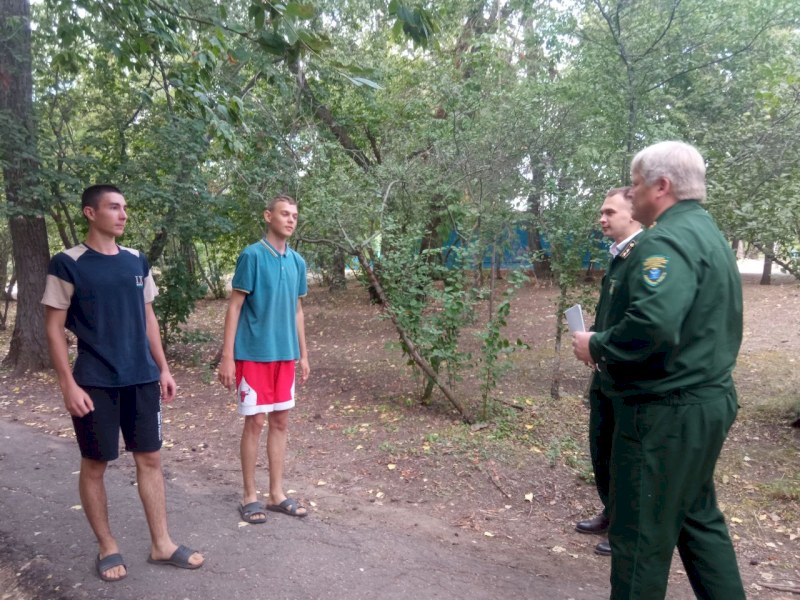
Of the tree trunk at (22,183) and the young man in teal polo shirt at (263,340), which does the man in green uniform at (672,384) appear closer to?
the young man in teal polo shirt at (263,340)

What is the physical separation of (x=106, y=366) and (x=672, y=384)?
8.59 feet

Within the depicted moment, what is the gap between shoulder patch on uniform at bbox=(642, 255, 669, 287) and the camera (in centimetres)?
229

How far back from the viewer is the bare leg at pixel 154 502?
Result: 326 centimetres

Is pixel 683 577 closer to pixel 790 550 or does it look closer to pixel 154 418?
pixel 790 550

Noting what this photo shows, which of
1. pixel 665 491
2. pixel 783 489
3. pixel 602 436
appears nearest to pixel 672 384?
pixel 665 491

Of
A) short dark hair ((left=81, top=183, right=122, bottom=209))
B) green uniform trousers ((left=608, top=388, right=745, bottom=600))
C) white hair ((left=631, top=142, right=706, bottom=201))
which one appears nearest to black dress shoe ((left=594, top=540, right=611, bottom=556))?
green uniform trousers ((left=608, top=388, right=745, bottom=600))

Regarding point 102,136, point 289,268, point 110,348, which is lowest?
point 110,348

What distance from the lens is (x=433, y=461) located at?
5074 millimetres

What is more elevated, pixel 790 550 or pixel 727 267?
pixel 727 267

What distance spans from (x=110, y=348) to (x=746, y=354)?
8.66 metres

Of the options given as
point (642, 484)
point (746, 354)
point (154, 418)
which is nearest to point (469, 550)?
point (642, 484)

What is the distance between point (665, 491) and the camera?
7.75ft

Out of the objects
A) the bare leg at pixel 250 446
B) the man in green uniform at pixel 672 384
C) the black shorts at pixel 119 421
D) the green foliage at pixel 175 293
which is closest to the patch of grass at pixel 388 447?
the bare leg at pixel 250 446

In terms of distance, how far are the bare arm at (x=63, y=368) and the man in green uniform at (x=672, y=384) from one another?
7.81ft
